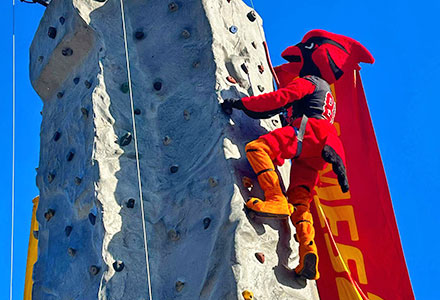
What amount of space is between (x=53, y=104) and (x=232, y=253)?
7.79 feet

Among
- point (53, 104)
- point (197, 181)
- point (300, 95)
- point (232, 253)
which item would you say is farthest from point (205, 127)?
point (53, 104)

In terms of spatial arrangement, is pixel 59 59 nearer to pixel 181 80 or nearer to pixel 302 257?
pixel 181 80

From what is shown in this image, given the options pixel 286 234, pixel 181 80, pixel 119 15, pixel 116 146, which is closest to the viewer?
pixel 286 234

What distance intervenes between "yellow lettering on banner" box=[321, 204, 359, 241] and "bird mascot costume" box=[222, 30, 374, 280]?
0.53 meters

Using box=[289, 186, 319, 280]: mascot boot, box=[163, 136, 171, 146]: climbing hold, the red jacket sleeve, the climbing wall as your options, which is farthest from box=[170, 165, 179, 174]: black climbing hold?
box=[289, 186, 319, 280]: mascot boot

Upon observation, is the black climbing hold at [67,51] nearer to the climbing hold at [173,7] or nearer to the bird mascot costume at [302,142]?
the climbing hold at [173,7]

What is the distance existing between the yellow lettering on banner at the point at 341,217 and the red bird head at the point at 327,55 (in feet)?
3.33

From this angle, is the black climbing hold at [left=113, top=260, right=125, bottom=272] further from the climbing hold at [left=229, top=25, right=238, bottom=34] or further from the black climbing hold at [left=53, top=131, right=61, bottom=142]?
the climbing hold at [left=229, top=25, right=238, bottom=34]

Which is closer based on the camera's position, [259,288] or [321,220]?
[259,288]

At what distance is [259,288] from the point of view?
4.21 metres

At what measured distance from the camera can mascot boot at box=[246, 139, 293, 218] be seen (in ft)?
14.5

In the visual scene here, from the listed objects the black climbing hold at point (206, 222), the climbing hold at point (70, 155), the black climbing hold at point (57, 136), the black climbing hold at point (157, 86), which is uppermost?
the black climbing hold at point (157, 86)

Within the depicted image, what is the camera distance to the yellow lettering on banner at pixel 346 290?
4852mm

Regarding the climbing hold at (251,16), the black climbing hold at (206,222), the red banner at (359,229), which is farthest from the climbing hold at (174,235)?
the climbing hold at (251,16)
